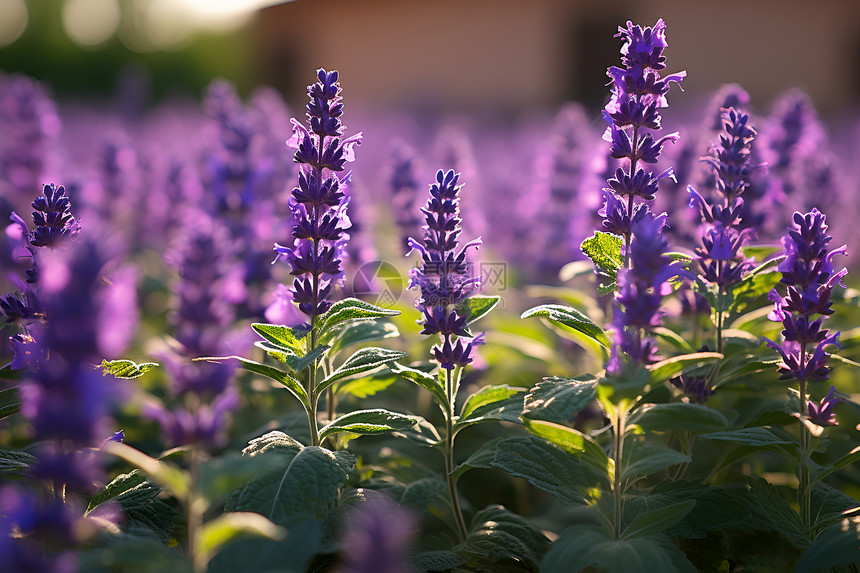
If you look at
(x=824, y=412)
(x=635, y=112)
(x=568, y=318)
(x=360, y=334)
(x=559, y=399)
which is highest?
(x=635, y=112)

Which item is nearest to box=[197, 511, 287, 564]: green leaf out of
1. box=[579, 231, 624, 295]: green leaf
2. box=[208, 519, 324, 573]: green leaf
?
box=[208, 519, 324, 573]: green leaf

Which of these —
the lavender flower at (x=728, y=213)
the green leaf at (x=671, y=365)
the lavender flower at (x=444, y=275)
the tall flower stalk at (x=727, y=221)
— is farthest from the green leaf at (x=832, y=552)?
the lavender flower at (x=444, y=275)

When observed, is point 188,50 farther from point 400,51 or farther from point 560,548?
point 560,548

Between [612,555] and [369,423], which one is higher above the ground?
[369,423]

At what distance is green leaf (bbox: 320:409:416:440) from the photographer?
7.64 feet

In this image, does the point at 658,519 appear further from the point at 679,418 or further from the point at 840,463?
the point at 840,463

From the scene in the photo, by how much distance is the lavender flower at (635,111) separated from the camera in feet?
7.73

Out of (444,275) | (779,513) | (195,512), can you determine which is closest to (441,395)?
(444,275)

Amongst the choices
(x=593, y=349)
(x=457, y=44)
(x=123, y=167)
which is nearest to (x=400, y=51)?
(x=457, y=44)

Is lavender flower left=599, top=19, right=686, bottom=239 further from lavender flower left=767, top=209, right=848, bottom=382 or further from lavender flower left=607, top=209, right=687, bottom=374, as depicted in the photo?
lavender flower left=767, top=209, right=848, bottom=382

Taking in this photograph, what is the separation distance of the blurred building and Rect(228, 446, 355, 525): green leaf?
1703 centimetres

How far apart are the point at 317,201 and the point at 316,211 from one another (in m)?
0.05

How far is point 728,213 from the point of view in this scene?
2.62 m

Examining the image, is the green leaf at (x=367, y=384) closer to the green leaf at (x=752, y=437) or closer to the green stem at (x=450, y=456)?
the green stem at (x=450, y=456)
